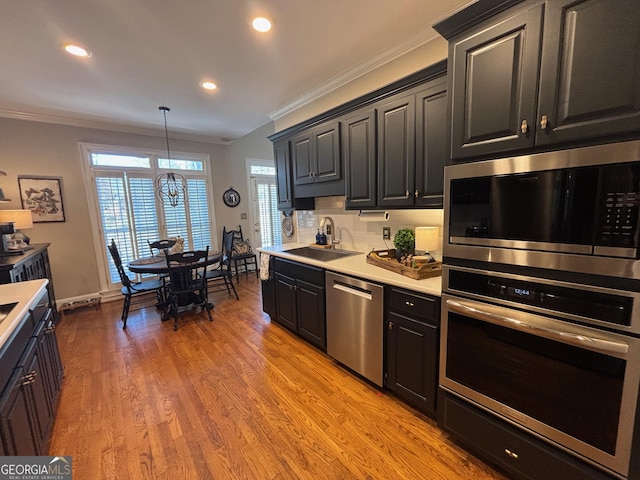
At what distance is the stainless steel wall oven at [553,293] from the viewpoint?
3.26 feet

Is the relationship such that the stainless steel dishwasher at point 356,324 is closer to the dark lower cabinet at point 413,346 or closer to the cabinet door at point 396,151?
the dark lower cabinet at point 413,346

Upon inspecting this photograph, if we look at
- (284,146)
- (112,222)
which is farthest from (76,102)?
(284,146)

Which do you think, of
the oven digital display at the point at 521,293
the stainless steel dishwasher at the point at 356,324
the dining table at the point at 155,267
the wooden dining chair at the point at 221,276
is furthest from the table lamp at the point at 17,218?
the oven digital display at the point at 521,293

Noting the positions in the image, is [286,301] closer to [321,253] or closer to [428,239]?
[321,253]

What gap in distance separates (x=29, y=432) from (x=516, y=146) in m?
2.69

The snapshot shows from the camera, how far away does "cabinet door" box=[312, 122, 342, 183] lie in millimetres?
2555

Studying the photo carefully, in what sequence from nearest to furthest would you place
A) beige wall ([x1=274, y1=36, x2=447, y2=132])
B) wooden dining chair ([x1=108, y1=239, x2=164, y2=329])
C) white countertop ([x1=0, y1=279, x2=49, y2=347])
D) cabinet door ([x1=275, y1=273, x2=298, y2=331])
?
white countertop ([x1=0, y1=279, x2=49, y2=347]) < beige wall ([x1=274, y1=36, x2=447, y2=132]) < cabinet door ([x1=275, y1=273, x2=298, y2=331]) < wooden dining chair ([x1=108, y1=239, x2=164, y2=329])

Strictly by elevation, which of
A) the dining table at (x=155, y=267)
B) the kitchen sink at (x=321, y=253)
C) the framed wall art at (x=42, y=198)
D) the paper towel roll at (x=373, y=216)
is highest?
the framed wall art at (x=42, y=198)

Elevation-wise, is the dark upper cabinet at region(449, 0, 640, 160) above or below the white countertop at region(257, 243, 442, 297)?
above

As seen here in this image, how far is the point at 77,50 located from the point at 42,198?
2.56 m

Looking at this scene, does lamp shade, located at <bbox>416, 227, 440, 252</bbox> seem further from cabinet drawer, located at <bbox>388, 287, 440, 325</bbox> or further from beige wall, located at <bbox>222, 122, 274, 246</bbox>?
beige wall, located at <bbox>222, 122, 274, 246</bbox>

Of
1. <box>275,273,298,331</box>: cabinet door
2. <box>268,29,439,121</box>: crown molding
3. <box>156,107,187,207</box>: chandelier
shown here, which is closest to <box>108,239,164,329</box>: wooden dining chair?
<box>156,107,187,207</box>: chandelier

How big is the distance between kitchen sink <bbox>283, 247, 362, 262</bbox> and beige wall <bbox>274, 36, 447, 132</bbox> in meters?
1.54

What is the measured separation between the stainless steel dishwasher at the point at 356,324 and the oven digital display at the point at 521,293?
78cm
